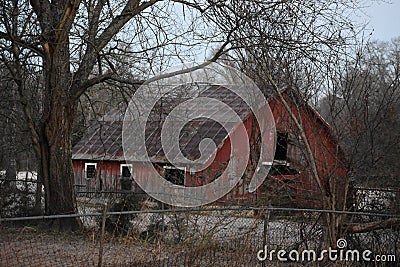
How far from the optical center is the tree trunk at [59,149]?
1069 centimetres

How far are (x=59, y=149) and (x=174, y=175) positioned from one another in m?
2.42

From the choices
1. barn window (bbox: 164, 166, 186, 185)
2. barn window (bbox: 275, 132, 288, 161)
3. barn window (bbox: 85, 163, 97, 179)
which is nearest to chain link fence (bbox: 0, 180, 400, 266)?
barn window (bbox: 275, 132, 288, 161)

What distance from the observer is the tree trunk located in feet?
35.1

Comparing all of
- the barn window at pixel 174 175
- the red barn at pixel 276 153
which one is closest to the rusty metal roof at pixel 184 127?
the red barn at pixel 276 153

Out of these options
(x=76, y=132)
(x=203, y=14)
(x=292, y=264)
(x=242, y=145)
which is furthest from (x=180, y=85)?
(x=76, y=132)

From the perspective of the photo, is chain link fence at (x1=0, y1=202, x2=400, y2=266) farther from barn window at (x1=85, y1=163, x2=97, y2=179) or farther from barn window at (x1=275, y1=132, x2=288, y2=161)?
barn window at (x1=85, y1=163, x2=97, y2=179)

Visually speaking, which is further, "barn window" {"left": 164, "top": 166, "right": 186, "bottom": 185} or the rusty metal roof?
"barn window" {"left": 164, "top": 166, "right": 186, "bottom": 185}

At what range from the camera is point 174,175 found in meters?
11.6

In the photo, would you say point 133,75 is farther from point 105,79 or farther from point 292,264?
point 292,264

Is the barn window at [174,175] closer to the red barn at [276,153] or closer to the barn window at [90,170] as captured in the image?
the red barn at [276,153]

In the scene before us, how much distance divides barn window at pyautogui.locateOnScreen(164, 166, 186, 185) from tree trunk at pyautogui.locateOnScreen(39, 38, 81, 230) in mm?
2012

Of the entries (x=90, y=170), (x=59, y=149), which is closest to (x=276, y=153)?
(x=59, y=149)

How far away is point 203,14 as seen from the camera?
9.46 metres

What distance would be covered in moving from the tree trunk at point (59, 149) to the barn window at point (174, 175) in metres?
2.01
